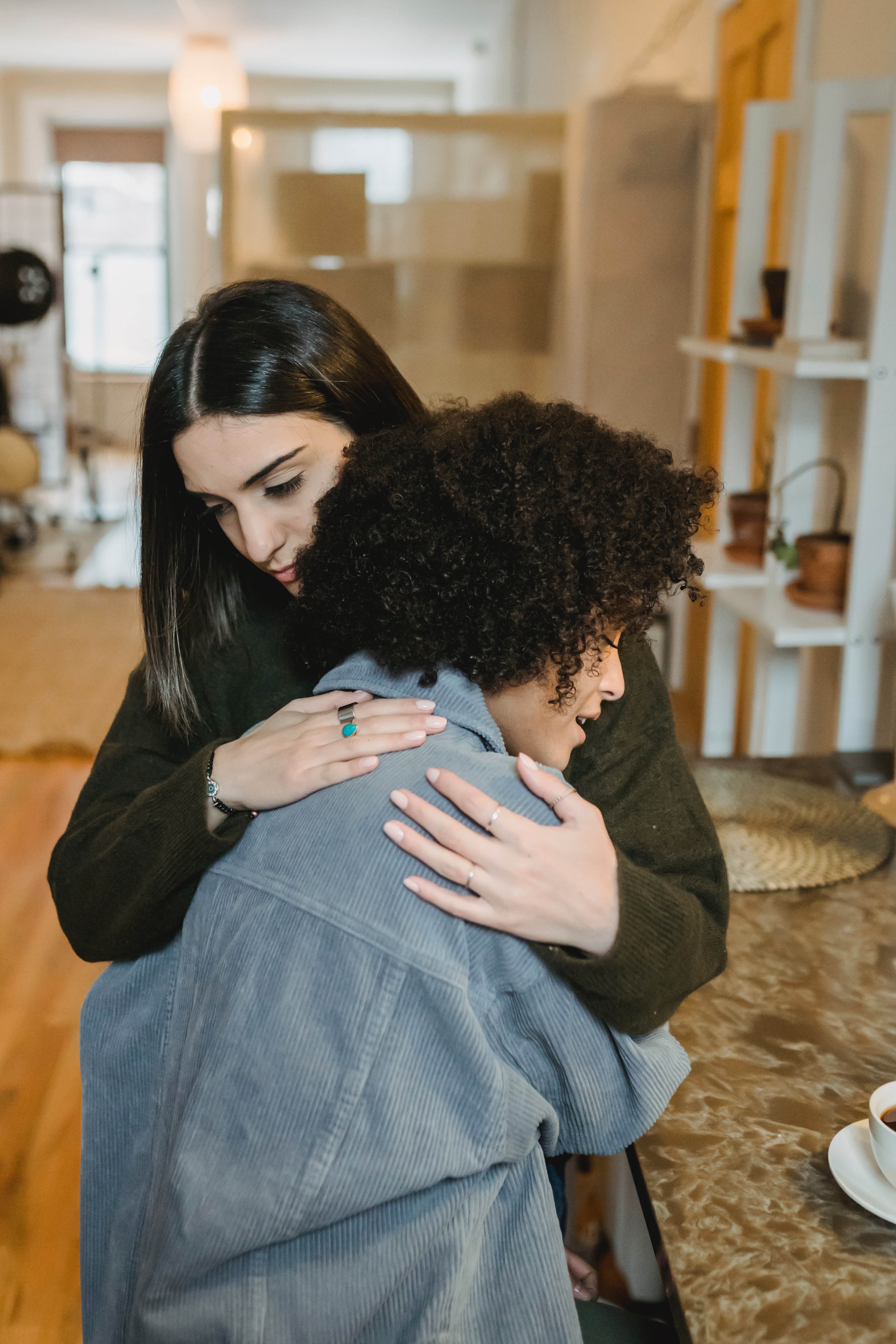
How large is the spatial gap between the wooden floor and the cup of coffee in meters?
1.35

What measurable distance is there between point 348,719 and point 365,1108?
0.30 metres

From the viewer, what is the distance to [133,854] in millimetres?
1009

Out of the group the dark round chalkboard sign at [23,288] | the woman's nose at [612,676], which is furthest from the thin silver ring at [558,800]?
the dark round chalkboard sign at [23,288]

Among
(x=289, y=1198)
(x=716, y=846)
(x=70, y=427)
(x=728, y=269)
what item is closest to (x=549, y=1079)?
(x=289, y=1198)

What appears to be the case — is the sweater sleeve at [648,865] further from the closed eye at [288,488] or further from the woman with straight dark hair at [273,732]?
the closed eye at [288,488]

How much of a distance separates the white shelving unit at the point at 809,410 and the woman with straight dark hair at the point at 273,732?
2.63ft

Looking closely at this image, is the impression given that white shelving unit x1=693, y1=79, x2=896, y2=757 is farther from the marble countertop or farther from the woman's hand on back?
the woman's hand on back

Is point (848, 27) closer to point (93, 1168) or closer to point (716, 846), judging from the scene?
point (716, 846)

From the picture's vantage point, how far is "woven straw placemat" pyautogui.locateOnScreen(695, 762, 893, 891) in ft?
4.48

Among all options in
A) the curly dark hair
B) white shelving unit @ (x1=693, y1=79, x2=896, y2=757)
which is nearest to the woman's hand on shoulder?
the curly dark hair

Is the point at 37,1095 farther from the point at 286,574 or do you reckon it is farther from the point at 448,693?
the point at 448,693

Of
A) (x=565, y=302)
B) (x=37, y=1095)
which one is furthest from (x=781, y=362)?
(x=565, y=302)

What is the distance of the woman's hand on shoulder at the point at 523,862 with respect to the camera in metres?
0.78

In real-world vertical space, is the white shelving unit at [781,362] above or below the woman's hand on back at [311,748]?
above
